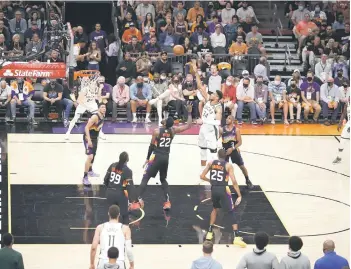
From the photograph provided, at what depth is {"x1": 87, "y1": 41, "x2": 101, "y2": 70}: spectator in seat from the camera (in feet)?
102

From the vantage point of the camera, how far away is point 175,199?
73.2ft

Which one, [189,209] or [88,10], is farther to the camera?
[88,10]

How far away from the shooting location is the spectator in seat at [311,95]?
3062cm

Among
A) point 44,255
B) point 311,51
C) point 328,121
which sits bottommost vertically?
point 44,255

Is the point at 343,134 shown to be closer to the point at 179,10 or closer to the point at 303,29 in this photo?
the point at 303,29

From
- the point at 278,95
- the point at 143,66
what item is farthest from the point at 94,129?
the point at 278,95

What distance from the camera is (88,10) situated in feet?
112

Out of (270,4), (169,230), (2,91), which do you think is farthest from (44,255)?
(270,4)

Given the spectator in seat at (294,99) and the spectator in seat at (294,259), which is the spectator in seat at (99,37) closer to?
the spectator in seat at (294,99)

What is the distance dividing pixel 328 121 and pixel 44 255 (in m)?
14.1

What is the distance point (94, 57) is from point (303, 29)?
23.6 ft

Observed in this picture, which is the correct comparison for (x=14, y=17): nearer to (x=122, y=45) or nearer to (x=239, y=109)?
(x=122, y=45)

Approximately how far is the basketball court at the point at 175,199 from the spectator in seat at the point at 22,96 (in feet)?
2.29

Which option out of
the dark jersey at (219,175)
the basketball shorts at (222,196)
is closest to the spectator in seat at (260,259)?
the basketball shorts at (222,196)
